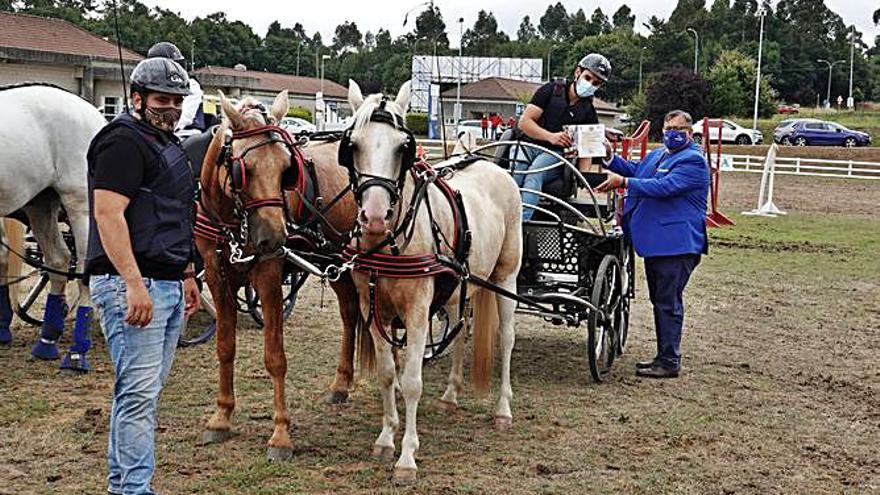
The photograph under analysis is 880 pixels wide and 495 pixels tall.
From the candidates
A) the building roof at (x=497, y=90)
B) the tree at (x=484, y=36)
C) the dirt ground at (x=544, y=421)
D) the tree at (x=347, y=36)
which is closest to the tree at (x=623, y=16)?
the tree at (x=484, y=36)

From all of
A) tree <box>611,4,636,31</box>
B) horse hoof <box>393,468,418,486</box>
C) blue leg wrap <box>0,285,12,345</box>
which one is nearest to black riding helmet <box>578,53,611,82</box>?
horse hoof <box>393,468,418,486</box>

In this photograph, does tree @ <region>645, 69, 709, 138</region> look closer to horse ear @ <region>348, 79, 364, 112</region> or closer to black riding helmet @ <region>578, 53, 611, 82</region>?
black riding helmet @ <region>578, 53, 611, 82</region>

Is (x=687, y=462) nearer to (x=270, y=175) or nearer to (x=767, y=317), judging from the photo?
(x=270, y=175)

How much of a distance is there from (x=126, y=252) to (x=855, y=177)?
3271cm

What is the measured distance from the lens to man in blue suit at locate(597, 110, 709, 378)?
25.0 ft

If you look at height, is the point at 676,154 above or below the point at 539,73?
below

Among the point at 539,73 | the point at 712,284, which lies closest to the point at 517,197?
the point at 712,284

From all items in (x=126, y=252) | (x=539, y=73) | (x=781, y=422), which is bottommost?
(x=781, y=422)

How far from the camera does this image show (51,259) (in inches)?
306

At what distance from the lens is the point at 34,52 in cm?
2159

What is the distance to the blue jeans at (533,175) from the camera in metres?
7.97

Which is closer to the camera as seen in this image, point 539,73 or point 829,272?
point 829,272

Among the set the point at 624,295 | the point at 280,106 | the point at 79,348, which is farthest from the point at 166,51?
the point at 624,295

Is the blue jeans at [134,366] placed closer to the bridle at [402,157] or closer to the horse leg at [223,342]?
the bridle at [402,157]
